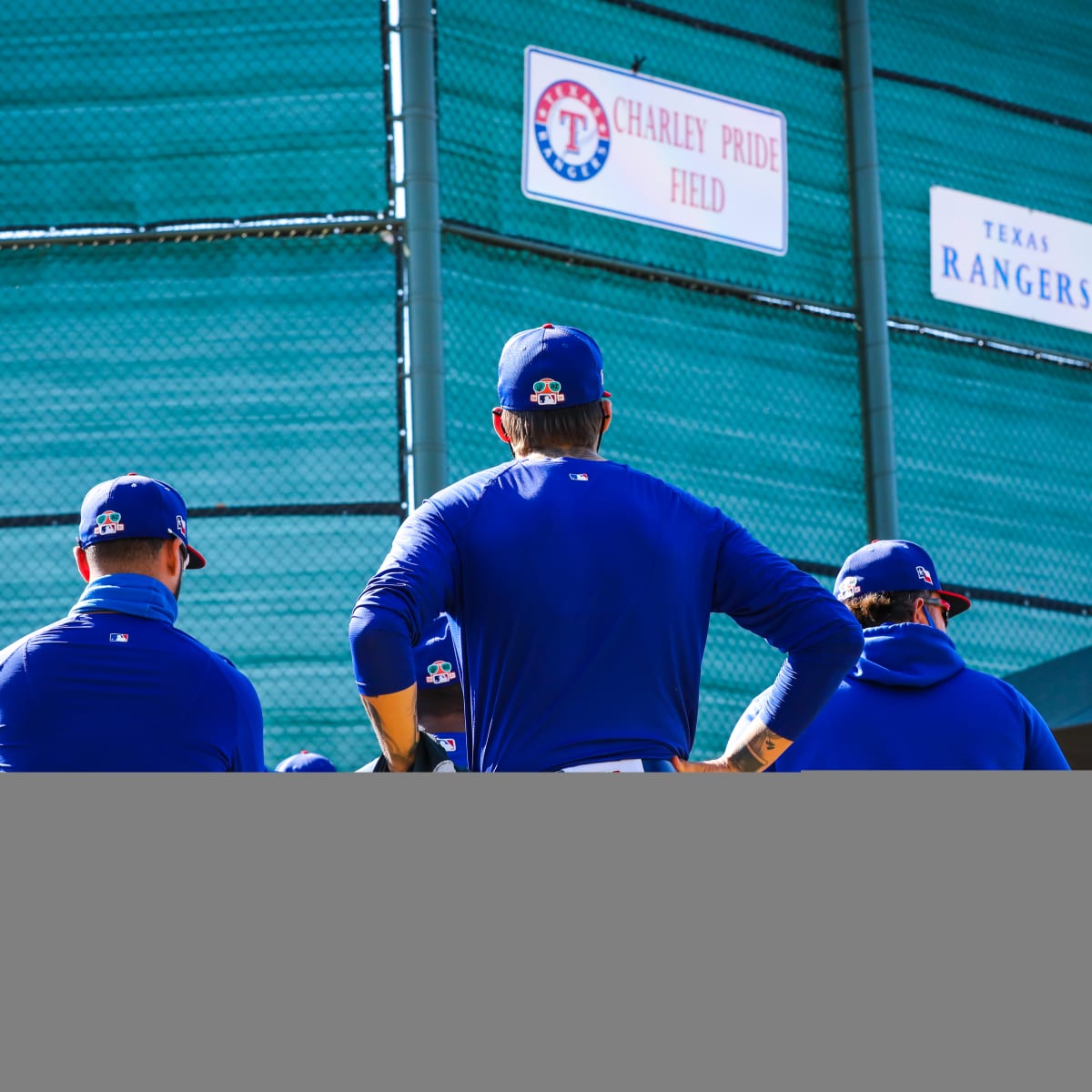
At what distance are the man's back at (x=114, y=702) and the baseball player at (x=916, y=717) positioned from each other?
140cm

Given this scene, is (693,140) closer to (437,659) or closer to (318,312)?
(318,312)

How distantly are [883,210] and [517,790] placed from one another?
9.70m

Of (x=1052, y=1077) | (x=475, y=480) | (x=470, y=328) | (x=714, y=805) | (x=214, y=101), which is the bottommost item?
(x=1052, y=1077)

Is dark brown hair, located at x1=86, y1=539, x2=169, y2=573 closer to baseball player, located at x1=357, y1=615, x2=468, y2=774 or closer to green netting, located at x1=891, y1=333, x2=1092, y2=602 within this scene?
baseball player, located at x1=357, y1=615, x2=468, y2=774

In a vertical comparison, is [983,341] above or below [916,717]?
above

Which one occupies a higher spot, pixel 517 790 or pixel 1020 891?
pixel 517 790

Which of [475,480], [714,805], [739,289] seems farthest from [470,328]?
[714,805]

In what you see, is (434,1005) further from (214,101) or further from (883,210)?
(883,210)

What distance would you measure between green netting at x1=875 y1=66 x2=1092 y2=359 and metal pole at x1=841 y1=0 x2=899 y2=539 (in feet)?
0.63

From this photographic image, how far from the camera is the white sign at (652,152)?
952 centimetres

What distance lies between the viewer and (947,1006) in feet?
5.63

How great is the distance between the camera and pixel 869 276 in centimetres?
1059

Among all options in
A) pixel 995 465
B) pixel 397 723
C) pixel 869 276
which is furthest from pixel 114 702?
pixel 995 465

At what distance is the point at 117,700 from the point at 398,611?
66 cm
